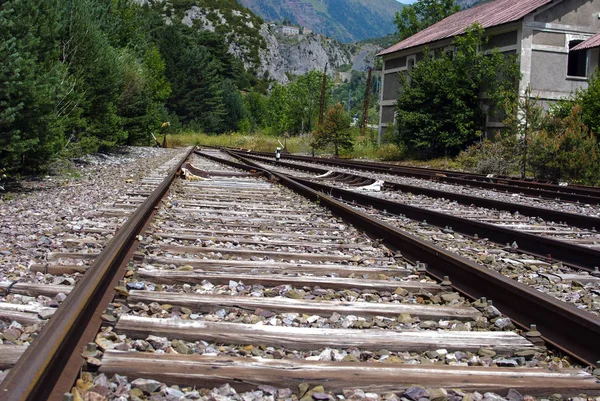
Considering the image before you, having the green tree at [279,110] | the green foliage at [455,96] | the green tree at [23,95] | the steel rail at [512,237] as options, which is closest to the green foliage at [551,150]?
the green foliage at [455,96]

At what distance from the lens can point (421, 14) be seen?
2061 inches

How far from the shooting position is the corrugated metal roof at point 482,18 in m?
27.5

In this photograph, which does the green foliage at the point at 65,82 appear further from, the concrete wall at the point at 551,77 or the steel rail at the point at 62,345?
the concrete wall at the point at 551,77

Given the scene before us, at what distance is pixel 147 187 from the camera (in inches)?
403

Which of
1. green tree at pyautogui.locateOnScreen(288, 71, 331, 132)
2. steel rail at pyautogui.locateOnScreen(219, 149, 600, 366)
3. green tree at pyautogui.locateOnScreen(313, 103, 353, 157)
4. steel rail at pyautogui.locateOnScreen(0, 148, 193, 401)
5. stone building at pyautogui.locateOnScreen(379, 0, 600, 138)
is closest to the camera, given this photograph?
steel rail at pyautogui.locateOnScreen(0, 148, 193, 401)

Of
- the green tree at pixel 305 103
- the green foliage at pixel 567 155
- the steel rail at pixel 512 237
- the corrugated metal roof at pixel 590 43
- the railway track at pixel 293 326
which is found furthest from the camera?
the green tree at pixel 305 103

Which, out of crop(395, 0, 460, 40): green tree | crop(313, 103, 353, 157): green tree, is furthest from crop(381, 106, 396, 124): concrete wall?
crop(395, 0, 460, 40): green tree

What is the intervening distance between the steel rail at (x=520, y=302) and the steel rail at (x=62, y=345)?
2.14 m

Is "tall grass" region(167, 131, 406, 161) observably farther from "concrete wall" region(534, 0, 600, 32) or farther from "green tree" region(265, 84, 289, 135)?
"green tree" region(265, 84, 289, 135)

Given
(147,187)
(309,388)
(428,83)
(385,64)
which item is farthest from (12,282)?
(385,64)

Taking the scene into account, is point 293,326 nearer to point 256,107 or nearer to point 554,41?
point 554,41

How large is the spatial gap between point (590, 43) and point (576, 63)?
3863mm

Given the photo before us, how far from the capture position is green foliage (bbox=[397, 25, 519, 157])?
2823cm

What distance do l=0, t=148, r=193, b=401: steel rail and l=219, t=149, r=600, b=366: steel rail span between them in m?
2.14
